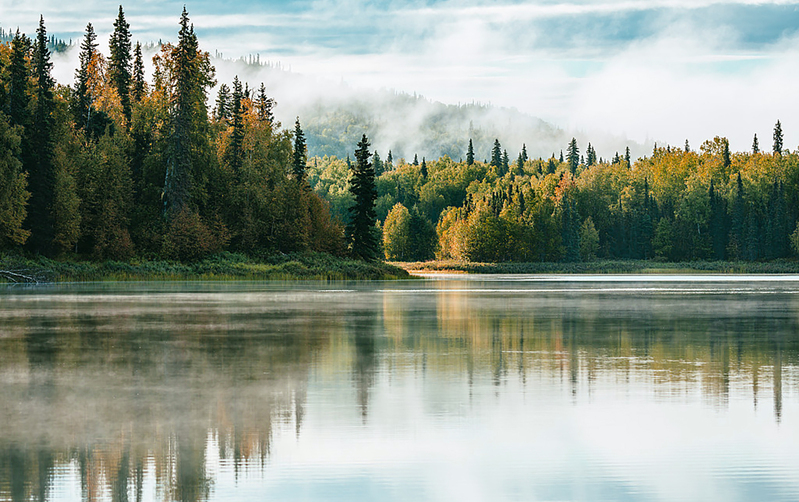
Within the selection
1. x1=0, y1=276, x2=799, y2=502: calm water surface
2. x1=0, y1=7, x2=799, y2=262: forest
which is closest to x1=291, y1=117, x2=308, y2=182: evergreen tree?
x1=0, y1=7, x2=799, y2=262: forest

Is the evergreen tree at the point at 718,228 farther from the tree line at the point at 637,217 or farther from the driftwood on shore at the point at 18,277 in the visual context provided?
the driftwood on shore at the point at 18,277

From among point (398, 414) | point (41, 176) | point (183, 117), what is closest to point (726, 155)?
point (183, 117)

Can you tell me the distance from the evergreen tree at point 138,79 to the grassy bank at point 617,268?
61907mm

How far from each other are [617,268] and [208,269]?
280 feet

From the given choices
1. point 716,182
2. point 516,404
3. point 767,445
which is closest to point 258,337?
point 516,404

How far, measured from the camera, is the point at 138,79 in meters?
99.0

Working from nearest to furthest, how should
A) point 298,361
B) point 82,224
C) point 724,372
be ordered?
point 724,372 < point 298,361 < point 82,224

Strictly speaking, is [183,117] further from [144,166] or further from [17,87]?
[17,87]

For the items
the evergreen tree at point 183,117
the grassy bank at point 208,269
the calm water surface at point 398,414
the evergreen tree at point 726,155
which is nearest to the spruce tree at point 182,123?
the evergreen tree at point 183,117

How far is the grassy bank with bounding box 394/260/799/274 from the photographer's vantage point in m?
142

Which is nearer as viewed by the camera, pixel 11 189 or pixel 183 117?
pixel 11 189

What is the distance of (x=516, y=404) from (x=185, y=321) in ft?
60.2

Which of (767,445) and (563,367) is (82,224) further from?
(767,445)

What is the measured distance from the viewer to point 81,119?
8544 centimetres
